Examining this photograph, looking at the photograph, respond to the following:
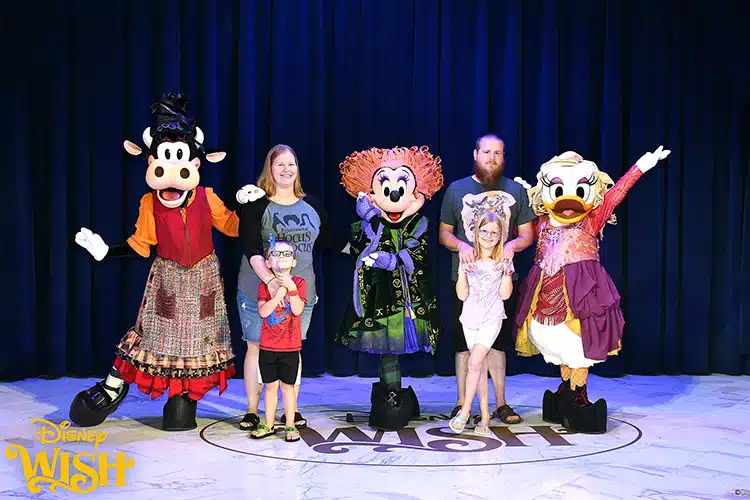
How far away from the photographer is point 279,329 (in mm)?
3951

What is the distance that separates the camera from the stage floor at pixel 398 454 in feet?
10.7

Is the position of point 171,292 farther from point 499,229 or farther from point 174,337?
point 499,229

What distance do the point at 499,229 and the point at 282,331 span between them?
3.41 ft

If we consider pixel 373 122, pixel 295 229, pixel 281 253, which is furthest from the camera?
pixel 373 122

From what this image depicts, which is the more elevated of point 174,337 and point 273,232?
point 273,232

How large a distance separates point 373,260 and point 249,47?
2067mm

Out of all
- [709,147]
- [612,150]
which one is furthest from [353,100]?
[709,147]

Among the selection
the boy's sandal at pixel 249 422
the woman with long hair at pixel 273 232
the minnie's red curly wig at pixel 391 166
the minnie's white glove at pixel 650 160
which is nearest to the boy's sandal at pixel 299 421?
the woman with long hair at pixel 273 232

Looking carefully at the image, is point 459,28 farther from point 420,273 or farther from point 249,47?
point 420,273

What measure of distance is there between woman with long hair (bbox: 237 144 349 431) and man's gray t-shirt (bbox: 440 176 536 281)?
23.8 inches

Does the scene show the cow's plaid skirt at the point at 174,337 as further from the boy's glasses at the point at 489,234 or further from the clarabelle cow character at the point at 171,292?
the boy's glasses at the point at 489,234

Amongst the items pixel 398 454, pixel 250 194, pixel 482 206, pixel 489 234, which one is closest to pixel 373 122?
pixel 482 206

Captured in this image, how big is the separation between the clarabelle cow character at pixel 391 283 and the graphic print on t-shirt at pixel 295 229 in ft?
0.77

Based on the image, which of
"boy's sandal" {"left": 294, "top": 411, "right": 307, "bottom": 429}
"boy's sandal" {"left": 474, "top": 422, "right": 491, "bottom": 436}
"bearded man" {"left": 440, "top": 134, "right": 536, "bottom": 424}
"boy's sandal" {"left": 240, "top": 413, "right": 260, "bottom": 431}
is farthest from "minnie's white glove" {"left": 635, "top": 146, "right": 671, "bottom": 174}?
"boy's sandal" {"left": 240, "top": 413, "right": 260, "bottom": 431}
